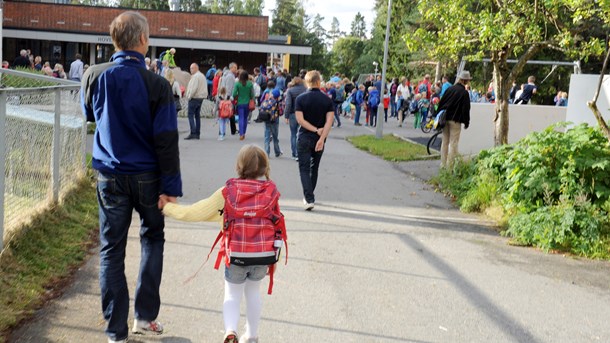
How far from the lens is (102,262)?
461 cm

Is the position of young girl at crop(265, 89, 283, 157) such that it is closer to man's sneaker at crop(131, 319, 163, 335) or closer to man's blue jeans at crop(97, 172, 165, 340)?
man's sneaker at crop(131, 319, 163, 335)

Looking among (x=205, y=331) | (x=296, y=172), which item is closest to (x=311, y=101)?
(x=296, y=172)

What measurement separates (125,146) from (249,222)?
86 cm

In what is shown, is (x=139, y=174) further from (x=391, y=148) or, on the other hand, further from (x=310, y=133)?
(x=391, y=148)

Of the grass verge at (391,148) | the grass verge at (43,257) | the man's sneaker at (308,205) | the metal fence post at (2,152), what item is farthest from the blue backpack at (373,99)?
the metal fence post at (2,152)

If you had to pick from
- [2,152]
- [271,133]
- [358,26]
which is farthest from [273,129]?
[358,26]

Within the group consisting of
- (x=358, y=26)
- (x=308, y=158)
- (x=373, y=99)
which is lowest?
(x=308, y=158)

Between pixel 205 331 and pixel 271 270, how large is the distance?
28.0 inches

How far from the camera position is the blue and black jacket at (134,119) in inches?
175

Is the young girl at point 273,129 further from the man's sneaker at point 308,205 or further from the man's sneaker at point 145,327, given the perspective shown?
the man's sneaker at point 145,327

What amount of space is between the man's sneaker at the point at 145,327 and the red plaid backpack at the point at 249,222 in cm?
71

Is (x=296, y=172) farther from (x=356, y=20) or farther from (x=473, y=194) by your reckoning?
(x=356, y=20)

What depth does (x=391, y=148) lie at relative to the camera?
18406mm

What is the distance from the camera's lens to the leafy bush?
8.16 meters
